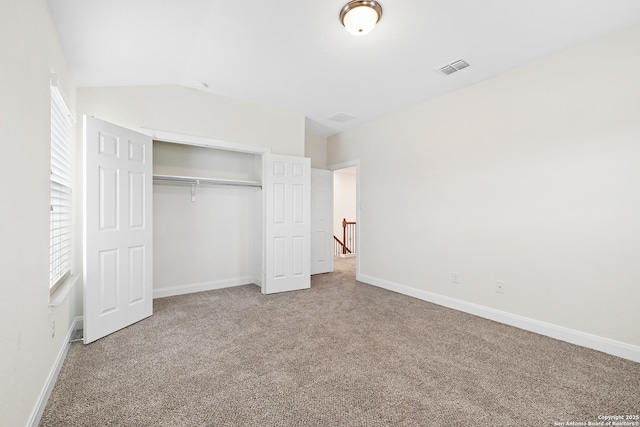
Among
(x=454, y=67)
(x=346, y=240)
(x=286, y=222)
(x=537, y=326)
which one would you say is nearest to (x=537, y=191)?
(x=537, y=326)

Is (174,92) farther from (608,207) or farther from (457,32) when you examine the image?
(608,207)

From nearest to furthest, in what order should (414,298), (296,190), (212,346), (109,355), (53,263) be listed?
(53,263) < (109,355) < (212,346) < (414,298) < (296,190)

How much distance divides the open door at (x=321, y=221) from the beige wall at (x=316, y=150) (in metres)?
0.19

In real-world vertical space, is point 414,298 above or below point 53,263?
below

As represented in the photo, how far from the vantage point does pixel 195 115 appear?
3.78m

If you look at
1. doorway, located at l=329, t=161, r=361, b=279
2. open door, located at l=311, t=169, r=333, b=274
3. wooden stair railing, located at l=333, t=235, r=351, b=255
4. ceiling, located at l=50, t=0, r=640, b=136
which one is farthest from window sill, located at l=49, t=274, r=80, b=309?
wooden stair railing, located at l=333, t=235, r=351, b=255

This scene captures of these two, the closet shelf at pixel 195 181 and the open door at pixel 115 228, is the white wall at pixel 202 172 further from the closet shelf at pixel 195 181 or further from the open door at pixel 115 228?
the open door at pixel 115 228

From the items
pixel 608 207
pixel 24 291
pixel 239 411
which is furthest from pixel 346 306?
pixel 24 291

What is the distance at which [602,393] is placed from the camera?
1.92 meters

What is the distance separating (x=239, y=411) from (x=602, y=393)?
7.76 feet

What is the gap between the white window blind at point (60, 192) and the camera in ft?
7.39

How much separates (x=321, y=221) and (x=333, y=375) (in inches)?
150

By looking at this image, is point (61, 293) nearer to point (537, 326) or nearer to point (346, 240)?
point (537, 326)

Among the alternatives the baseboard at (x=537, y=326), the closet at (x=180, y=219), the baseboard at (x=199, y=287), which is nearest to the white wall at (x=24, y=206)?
the closet at (x=180, y=219)
